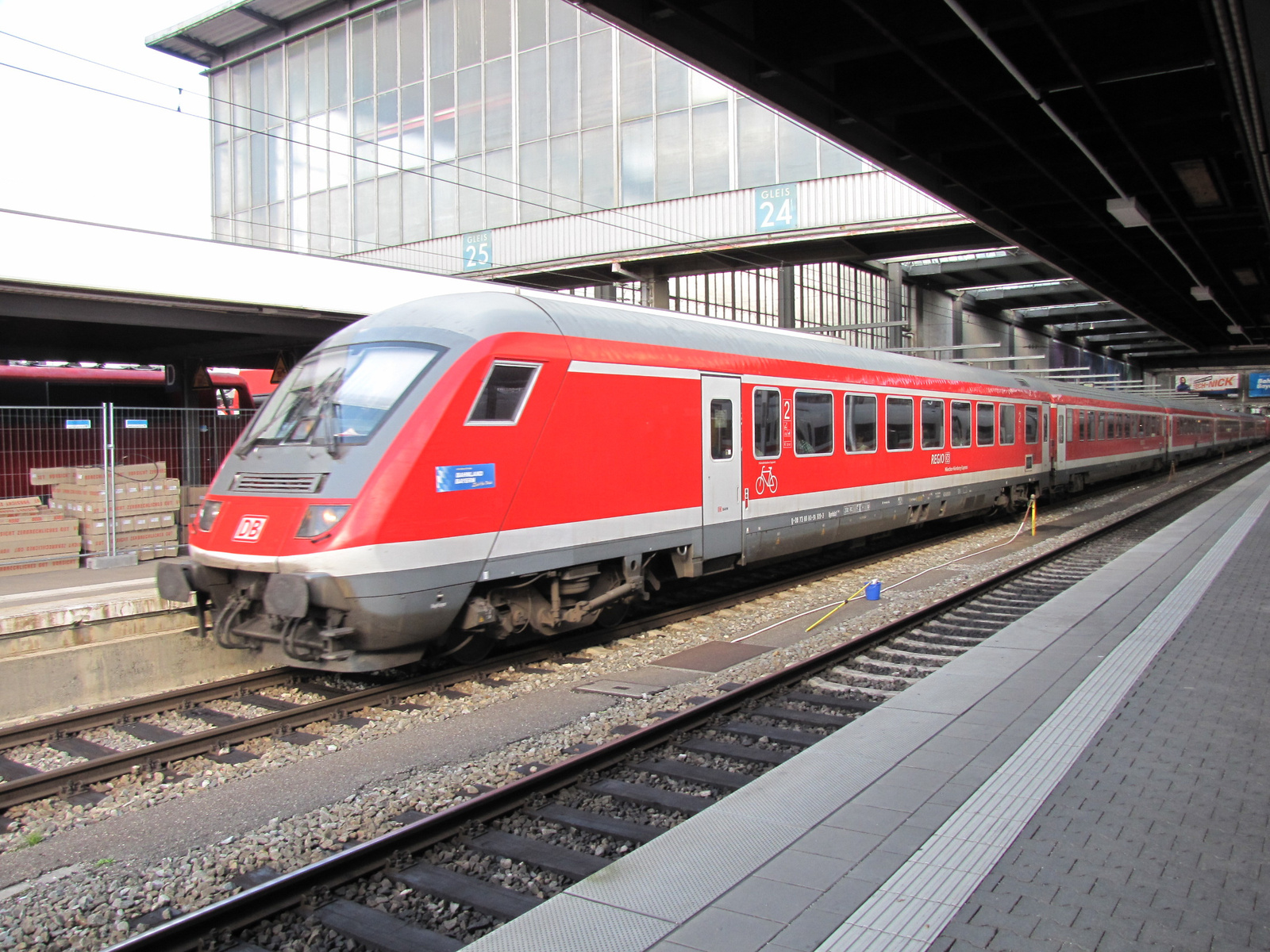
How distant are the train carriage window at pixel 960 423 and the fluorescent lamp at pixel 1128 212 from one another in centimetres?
389

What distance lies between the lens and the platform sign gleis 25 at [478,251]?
32562 mm

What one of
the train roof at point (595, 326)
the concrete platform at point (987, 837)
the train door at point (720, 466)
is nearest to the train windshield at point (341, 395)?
the train roof at point (595, 326)

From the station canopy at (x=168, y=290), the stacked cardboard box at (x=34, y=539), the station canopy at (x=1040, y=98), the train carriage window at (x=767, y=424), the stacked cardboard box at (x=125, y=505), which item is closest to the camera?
the station canopy at (x=1040, y=98)

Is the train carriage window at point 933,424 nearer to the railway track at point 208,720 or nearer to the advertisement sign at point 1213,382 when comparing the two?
the railway track at point 208,720

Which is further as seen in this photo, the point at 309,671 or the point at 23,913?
the point at 309,671

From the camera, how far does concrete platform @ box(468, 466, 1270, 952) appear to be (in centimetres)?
→ 339

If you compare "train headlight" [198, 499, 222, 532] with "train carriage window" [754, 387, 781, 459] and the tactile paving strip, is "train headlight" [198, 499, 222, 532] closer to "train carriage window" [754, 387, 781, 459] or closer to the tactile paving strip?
"train carriage window" [754, 387, 781, 459]

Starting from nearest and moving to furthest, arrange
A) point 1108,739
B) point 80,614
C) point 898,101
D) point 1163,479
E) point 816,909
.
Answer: point 816,909 → point 1108,739 → point 80,614 → point 898,101 → point 1163,479

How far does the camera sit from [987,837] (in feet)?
13.5

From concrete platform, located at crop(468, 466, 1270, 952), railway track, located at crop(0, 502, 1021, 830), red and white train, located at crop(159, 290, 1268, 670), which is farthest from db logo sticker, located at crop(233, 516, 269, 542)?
concrete platform, located at crop(468, 466, 1270, 952)

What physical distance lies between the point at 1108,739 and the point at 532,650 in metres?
5.00

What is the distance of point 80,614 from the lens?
8.25 metres

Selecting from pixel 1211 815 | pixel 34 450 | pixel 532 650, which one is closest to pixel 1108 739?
pixel 1211 815

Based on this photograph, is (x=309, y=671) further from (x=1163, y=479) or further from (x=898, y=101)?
(x=1163, y=479)
